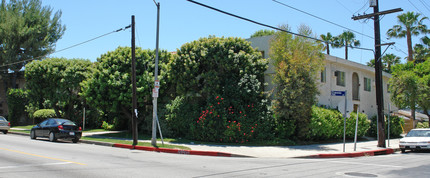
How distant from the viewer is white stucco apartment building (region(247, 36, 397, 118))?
21197mm

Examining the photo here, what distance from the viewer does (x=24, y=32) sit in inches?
1662

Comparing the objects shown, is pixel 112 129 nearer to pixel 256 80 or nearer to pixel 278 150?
pixel 256 80

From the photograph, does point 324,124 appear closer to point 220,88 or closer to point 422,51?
point 220,88

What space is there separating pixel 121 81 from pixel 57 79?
10.2 m

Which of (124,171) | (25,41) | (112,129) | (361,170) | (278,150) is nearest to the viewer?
(124,171)

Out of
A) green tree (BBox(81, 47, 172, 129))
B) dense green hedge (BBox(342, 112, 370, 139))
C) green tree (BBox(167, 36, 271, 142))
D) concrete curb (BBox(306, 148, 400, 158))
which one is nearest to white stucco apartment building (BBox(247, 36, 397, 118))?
dense green hedge (BBox(342, 112, 370, 139))

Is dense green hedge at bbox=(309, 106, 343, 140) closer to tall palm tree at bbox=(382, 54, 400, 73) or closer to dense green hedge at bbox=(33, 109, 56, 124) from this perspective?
dense green hedge at bbox=(33, 109, 56, 124)

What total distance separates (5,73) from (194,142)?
36.2m

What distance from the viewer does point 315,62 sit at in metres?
17.7

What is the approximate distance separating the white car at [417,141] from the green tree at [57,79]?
73.8 feet

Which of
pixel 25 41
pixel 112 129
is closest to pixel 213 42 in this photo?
pixel 112 129

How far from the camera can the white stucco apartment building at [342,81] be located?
69.5 ft

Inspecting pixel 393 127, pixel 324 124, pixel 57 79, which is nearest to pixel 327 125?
pixel 324 124

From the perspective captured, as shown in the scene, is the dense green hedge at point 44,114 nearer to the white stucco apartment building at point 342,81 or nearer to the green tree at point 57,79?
the green tree at point 57,79
